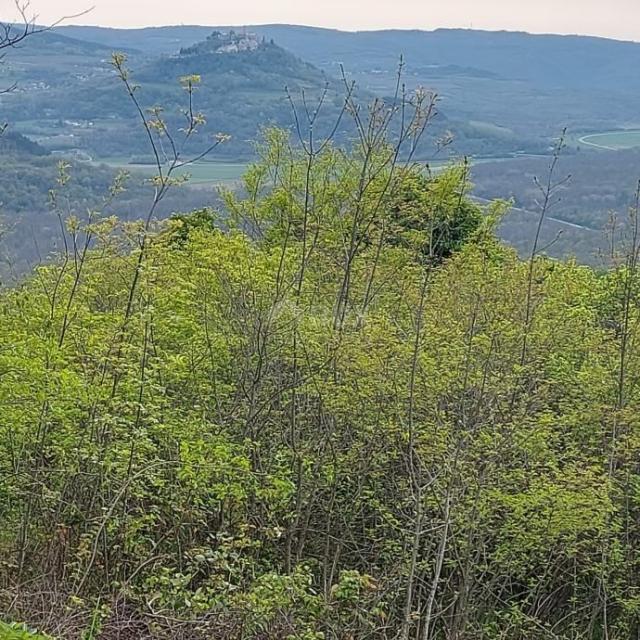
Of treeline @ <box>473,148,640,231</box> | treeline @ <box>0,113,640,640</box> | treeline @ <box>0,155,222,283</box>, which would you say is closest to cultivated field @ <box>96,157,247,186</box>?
treeline @ <box>0,155,222,283</box>

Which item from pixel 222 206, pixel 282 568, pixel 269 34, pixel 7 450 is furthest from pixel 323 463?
pixel 269 34

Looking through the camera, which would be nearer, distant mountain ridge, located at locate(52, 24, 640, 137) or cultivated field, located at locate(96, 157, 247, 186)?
cultivated field, located at locate(96, 157, 247, 186)

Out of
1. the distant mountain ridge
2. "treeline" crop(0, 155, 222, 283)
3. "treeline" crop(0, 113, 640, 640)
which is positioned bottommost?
"treeline" crop(0, 113, 640, 640)

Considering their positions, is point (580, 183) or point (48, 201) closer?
point (48, 201)

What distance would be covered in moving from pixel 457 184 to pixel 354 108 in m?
4.36

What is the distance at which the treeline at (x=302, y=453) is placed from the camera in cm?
618

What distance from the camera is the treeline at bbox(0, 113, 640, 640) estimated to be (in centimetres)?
618

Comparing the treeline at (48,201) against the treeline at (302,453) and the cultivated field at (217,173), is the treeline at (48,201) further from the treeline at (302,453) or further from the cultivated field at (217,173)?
the treeline at (302,453)

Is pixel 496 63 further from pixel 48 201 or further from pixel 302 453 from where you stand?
pixel 302 453

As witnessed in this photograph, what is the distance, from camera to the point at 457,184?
42.6 ft

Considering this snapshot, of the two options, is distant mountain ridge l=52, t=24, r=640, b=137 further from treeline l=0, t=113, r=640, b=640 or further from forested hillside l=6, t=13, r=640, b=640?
treeline l=0, t=113, r=640, b=640

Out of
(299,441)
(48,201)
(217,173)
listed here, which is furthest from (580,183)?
(48,201)

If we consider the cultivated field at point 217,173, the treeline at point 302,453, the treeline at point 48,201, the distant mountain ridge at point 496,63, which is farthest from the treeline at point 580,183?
the distant mountain ridge at point 496,63

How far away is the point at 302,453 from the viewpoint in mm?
7402
